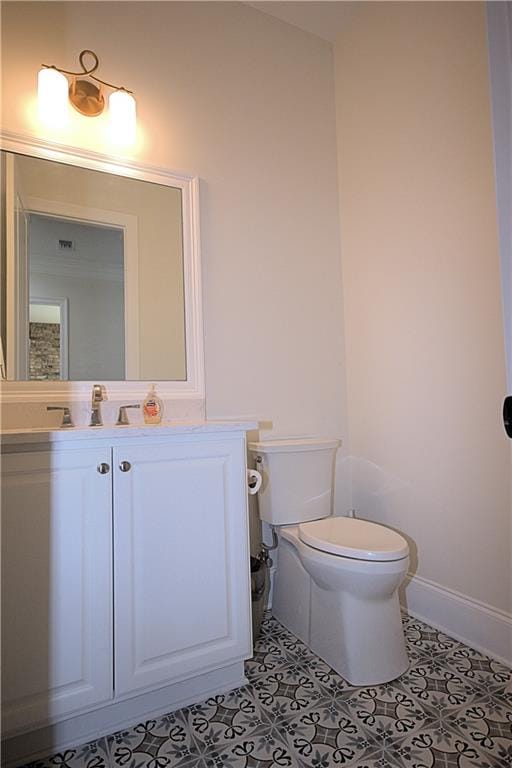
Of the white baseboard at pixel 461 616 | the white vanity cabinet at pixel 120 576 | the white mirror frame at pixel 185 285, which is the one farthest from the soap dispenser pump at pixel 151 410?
the white baseboard at pixel 461 616

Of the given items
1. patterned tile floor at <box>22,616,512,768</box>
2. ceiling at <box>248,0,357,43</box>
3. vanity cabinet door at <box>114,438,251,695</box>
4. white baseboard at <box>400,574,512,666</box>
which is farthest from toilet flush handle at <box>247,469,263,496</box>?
ceiling at <box>248,0,357,43</box>

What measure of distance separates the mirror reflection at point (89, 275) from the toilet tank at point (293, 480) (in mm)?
517

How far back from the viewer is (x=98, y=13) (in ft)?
5.78

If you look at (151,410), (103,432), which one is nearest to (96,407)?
(151,410)

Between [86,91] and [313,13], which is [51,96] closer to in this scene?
[86,91]

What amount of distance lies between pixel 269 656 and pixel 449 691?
2.03 ft

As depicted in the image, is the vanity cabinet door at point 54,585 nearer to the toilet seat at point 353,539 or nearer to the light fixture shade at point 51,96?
the toilet seat at point 353,539

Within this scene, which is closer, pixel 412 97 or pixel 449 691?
pixel 449 691

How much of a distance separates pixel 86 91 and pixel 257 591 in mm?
2084

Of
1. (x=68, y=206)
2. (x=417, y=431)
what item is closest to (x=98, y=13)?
(x=68, y=206)

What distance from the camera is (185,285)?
1872mm

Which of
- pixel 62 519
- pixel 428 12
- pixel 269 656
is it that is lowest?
pixel 269 656

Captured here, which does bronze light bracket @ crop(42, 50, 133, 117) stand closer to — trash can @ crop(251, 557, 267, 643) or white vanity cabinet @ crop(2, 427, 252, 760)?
white vanity cabinet @ crop(2, 427, 252, 760)

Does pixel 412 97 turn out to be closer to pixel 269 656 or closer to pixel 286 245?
pixel 286 245
